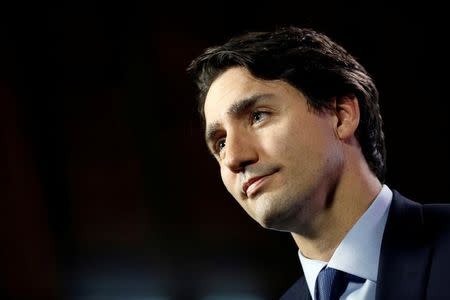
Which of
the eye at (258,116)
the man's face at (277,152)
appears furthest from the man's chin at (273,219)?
the eye at (258,116)

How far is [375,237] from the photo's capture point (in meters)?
1.22

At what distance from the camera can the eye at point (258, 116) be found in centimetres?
129

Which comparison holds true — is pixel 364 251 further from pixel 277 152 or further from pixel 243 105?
pixel 243 105

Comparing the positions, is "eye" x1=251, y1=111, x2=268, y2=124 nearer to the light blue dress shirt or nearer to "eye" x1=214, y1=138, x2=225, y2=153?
"eye" x1=214, y1=138, x2=225, y2=153

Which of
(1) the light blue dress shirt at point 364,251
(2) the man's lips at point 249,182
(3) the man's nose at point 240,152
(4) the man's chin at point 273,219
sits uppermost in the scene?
(3) the man's nose at point 240,152

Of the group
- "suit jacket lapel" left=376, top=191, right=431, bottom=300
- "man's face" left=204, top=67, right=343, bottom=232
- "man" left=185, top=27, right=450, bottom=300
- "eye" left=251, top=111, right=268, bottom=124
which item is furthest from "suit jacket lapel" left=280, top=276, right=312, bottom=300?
"eye" left=251, top=111, right=268, bottom=124

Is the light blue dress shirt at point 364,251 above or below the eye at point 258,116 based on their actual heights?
below

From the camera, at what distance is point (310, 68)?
55.4 inches

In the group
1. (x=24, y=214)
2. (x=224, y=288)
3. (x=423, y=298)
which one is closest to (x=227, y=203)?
(x=224, y=288)

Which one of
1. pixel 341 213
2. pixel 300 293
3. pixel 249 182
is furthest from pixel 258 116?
pixel 300 293

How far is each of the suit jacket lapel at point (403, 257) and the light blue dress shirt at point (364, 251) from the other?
29 mm

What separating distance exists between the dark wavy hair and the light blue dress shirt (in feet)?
0.58

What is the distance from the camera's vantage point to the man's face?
123 centimetres

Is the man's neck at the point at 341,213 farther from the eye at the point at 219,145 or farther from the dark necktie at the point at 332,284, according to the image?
the eye at the point at 219,145
